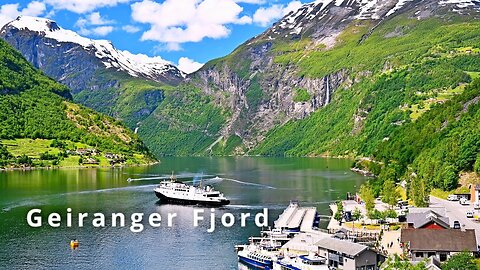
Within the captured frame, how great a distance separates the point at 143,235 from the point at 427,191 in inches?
1795

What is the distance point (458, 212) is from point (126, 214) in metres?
52.4

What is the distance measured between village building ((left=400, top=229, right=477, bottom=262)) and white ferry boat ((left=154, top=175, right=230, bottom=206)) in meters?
59.6

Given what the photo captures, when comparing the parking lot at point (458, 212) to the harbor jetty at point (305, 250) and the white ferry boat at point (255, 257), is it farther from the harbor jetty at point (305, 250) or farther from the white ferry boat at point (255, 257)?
the white ferry boat at point (255, 257)

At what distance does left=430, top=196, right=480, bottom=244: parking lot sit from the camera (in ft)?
253

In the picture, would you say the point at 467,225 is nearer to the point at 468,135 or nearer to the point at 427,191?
the point at 427,191

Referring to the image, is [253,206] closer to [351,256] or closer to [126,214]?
[126,214]

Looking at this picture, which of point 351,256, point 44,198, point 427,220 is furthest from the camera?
point 44,198

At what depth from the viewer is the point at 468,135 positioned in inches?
4466

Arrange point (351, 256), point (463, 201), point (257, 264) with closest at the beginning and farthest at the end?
point (351, 256)
point (257, 264)
point (463, 201)


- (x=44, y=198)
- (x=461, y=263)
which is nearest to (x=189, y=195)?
(x=44, y=198)

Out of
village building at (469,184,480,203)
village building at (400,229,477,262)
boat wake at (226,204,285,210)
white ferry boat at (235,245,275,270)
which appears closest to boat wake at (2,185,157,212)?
boat wake at (226,204,285,210)

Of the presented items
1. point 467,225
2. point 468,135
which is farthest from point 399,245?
point 468,135

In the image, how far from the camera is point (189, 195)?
12731cm

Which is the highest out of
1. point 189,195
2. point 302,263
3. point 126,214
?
point 189,195
